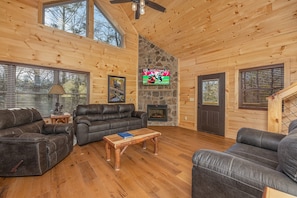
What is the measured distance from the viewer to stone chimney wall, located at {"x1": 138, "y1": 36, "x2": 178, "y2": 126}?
18.9 feet

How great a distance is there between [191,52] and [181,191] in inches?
176

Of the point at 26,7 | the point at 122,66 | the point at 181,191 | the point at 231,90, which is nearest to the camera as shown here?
the point at 181,191

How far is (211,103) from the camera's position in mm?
4691

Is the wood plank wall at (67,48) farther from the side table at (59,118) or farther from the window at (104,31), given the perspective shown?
the side table at (59,118)

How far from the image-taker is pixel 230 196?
115 cm

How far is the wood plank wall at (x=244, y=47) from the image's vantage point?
3.00m

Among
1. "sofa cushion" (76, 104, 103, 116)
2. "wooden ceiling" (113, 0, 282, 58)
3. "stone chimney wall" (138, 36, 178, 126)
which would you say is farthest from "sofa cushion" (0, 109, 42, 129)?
"wooden ceiling" (113, 0, 282, 58)

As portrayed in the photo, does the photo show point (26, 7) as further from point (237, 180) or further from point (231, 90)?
point (231, 90)

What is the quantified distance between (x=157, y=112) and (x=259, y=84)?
11.4ft

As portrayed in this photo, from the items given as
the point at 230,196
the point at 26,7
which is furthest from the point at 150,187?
the point at 26,7

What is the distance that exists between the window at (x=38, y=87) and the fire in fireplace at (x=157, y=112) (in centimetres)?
249

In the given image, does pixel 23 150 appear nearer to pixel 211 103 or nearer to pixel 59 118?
pixel 59 118

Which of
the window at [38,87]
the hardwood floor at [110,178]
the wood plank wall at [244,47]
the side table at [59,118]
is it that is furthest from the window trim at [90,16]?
the hardwood floor at [110,178]

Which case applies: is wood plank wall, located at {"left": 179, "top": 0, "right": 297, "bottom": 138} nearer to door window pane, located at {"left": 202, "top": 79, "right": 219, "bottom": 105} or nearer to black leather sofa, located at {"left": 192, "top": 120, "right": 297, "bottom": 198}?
door window pane, located at {"left": 202, "top": 79, "right": 219, "bottom": 105}
